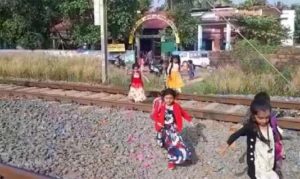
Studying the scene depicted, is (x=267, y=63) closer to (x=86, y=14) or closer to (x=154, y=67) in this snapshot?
(x=154, y=67)

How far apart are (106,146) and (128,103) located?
2880 millimetres

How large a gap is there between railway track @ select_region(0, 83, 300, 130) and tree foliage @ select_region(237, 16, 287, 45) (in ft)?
66.3

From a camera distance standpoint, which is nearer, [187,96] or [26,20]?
[187,96]

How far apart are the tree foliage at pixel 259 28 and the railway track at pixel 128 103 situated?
66.3ft

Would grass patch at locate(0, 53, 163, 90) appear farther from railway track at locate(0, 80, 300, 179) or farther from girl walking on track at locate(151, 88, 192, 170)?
girl walking on track at locate(151, 88, 192, 170)

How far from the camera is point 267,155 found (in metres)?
4.11

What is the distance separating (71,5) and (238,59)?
39.2 feet

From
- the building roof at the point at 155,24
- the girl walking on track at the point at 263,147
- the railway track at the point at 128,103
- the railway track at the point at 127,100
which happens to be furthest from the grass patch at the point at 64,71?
the building roof at the point at 155,24

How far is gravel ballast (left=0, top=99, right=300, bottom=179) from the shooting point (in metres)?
5.76

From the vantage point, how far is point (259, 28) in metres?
30.2

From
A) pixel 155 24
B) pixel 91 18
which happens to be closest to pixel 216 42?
pixel 155 24

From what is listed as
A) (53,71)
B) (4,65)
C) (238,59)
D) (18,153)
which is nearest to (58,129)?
(18,153)

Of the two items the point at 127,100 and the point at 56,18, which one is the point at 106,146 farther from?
the point at 56,18

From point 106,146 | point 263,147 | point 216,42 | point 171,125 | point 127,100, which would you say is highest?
point 216,42
